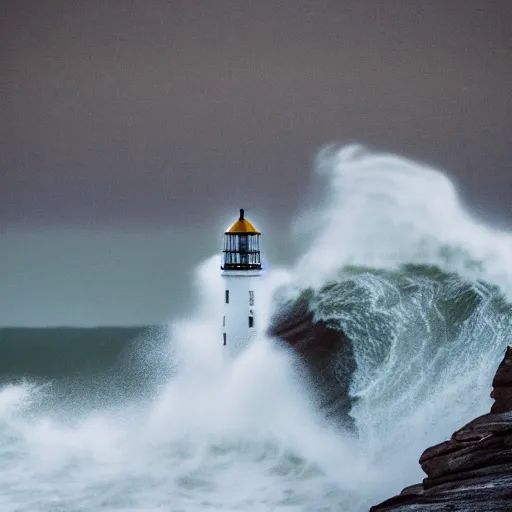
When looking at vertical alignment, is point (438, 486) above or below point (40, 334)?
below

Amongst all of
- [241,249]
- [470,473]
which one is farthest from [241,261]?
[470,473]

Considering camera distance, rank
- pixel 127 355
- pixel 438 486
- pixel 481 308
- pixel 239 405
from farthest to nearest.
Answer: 1. pixel 127 355
2. pixel 481 308
3. pixel 239 405
4. pixel 438 486

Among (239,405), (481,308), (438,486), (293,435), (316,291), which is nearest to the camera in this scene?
(438,486)

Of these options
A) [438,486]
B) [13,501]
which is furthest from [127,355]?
[438,486]

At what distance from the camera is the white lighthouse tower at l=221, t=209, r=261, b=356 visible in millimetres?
16281

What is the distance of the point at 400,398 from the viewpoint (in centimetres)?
1556

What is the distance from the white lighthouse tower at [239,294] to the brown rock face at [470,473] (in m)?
6.12

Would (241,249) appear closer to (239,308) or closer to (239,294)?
(239,294)

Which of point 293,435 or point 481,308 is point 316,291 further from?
point 293,435

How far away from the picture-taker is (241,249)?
54.5 ft

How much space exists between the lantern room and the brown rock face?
6370 millimetres

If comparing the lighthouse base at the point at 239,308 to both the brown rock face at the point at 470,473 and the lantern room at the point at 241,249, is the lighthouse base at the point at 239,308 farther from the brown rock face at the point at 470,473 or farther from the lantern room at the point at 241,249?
the brown rock face at the point at 470,473

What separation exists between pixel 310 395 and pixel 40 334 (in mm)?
24712

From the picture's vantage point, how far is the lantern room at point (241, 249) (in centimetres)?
1645
